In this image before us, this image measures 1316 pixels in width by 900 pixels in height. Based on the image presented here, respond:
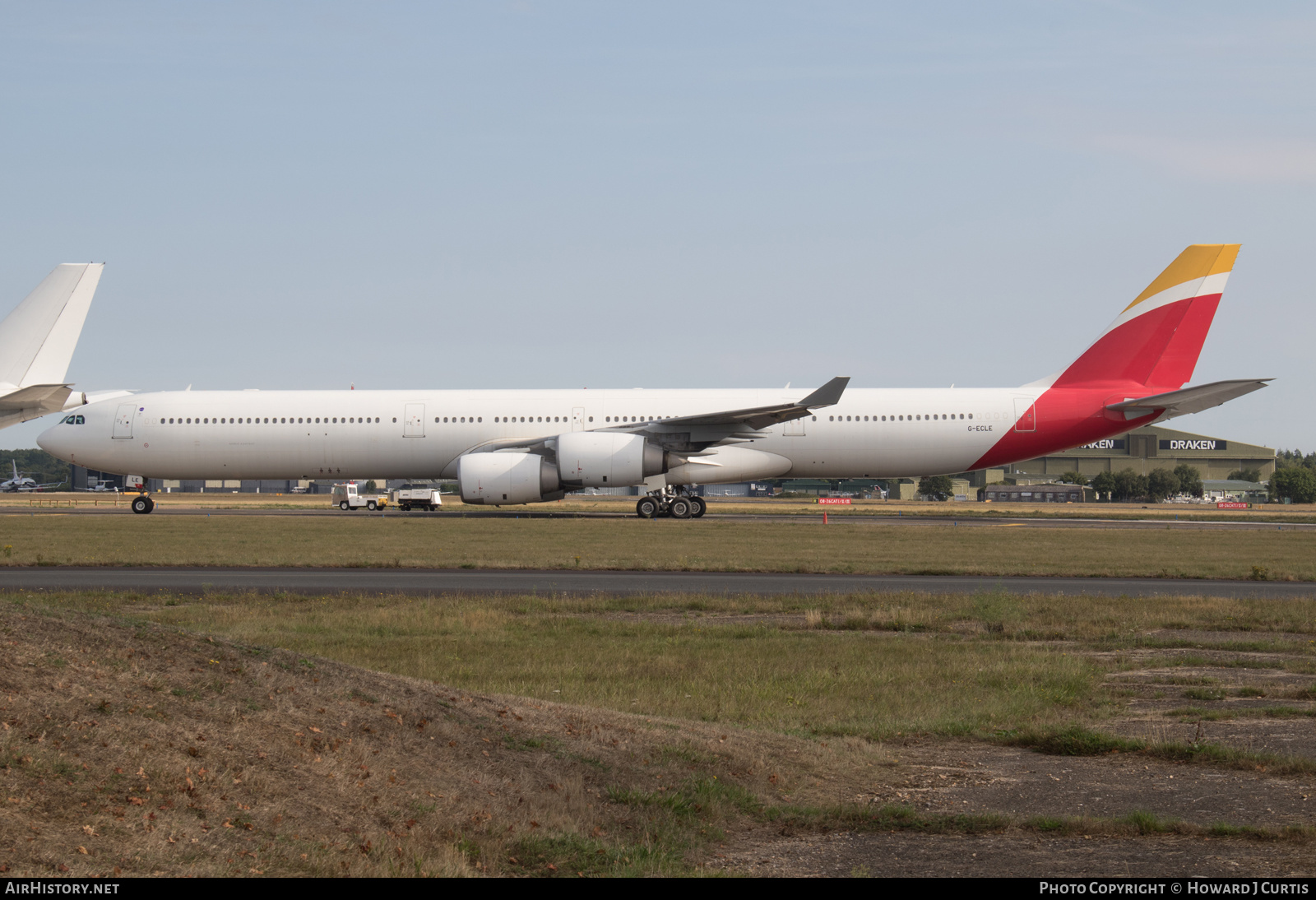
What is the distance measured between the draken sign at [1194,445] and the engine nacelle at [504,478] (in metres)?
118

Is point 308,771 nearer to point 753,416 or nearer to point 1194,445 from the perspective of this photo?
point 753,416

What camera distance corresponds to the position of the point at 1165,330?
123 ft

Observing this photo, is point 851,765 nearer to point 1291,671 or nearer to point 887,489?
point 1291,671

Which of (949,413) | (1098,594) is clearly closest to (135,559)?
(1098,594)

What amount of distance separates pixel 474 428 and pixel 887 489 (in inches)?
3506

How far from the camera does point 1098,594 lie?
1830 centimetres

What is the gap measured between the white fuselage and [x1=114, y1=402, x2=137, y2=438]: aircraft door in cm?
4

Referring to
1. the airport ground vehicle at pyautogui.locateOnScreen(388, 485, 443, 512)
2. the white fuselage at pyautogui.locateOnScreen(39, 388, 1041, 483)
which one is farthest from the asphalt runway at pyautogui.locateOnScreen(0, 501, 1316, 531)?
the airport ground vehicle at pyautogui.locateOnScreen(388, 485, 443, 512)

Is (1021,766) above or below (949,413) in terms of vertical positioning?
below

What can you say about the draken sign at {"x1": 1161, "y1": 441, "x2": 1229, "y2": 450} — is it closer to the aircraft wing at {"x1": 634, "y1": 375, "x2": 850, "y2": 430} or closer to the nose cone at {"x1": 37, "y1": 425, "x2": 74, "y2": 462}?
the aircraft wing at {"x1": 634, "y1": 375, "x2": 850, "y2": 430}

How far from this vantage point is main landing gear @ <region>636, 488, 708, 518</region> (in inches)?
1542

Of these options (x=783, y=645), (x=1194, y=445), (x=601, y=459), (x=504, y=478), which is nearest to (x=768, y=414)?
(x=601, y=459)

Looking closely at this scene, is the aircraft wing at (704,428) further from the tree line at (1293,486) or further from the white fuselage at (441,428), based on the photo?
the tree line at (1293,486)

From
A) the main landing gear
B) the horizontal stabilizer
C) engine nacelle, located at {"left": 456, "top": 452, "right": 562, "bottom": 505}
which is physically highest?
the horizontal stabilizer
